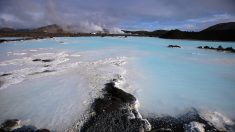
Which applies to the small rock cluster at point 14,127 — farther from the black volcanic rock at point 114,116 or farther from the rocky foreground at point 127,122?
the black volcanic rock at point 114,116

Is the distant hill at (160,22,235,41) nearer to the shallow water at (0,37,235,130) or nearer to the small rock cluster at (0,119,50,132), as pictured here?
the shallow water at (0,37,235,130)

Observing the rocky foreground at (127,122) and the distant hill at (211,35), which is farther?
the distant hill at (211,35)

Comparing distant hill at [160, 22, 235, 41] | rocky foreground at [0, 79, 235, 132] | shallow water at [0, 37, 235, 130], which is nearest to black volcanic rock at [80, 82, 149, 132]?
rocky foreground at [0, 79, 235, 132]

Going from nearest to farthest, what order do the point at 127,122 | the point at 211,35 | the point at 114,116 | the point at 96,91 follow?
the point at 127,122 → the point at 114,116 → the point at 96,91 → the point at 211,35

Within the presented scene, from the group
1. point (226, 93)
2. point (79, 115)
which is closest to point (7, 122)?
point (79, 115)

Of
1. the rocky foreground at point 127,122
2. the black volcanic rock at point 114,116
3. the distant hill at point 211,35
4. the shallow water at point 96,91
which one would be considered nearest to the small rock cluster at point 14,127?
the rocky foreground at point 127,122

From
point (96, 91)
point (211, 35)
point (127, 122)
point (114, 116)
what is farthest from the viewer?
point (211, 35)

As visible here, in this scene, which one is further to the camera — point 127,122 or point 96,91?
point 96,91

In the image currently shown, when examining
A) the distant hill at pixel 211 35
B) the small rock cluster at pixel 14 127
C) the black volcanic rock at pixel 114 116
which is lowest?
the small rock cluster at pixel 14 127

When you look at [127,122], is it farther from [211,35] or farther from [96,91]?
[211,35]

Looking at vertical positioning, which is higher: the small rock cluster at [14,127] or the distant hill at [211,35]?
the distant hill at [211,35]

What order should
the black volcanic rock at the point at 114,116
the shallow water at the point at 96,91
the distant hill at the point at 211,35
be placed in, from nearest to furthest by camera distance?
the black volcanic rock at the point at 114,116 → the shallow water at the point at 96,91 → the distant hill at the point at 211,35

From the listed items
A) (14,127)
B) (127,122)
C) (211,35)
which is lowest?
(14,127)

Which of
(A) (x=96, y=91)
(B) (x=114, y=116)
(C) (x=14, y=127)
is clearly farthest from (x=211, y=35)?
(C) (x=14, y=127)
